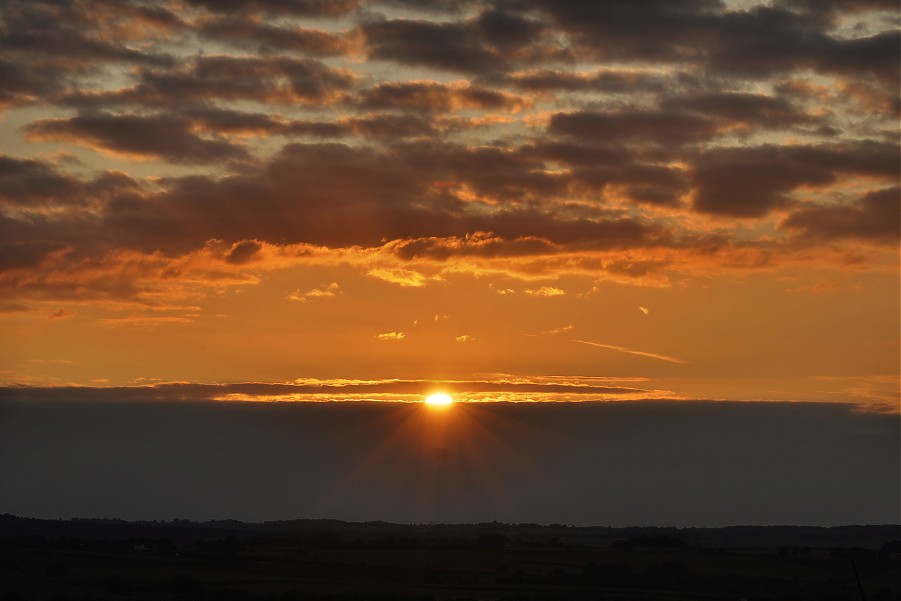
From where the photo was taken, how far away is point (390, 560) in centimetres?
13762

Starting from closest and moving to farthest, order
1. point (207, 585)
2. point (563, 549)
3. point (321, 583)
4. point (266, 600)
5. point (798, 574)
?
point (266, 600) < point (207, 585) < point (321, 583) < point (798, 574) < point (563, 549)

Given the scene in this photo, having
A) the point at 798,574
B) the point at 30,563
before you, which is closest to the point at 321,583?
the point at 30,563

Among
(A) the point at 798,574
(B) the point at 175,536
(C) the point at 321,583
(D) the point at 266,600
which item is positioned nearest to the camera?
(D) the point at 266,600

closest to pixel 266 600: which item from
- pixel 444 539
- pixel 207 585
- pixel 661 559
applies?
pixel 207 585

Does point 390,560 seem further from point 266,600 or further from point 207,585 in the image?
point 266,600

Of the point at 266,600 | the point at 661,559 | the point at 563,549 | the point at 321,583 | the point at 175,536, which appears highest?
the point at 175,536

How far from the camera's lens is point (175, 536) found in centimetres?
18200

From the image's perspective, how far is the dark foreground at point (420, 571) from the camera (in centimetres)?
10506

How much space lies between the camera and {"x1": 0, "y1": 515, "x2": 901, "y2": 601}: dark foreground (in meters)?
105

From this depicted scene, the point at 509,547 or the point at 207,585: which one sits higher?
the point at 509,547

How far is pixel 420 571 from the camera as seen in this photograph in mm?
128875

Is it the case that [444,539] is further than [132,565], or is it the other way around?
[444,539]

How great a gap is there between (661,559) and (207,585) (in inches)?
2079

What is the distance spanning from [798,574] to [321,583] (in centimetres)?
4771
